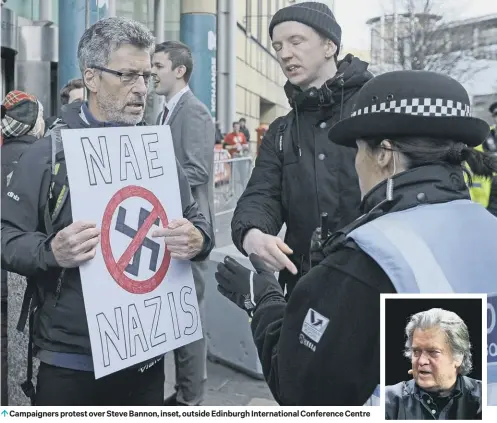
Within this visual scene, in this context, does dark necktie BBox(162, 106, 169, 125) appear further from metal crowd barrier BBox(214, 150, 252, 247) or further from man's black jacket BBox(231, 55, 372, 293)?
metal crowd barrier BBox(214, 150, 252, 247)

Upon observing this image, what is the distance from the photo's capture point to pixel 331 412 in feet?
6.46

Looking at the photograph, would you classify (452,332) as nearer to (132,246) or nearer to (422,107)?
(422,107)

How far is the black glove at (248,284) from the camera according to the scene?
199 cm

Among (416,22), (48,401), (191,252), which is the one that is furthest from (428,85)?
(416,22)

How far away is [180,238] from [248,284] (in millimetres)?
475

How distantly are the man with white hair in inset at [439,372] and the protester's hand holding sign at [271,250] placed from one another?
0.48m

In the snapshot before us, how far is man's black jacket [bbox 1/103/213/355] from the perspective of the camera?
2289 millimetres

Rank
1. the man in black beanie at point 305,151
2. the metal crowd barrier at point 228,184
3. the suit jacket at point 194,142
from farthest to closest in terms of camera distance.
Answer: the metal crowd barrier at point 228,184 < the suit jacket at point 194,142 < the man in black beanie at point 305,151

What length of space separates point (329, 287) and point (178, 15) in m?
4.43

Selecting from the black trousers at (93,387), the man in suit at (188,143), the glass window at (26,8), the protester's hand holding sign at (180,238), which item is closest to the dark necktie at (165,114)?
the man in suit at (188,143)

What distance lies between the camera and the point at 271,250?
239 centimetres

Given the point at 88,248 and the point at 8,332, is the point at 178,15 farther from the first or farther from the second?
the point at 88,248

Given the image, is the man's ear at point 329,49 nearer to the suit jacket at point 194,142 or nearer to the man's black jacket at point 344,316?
the man's black jacket at point 344,316

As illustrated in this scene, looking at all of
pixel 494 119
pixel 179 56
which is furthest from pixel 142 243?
pixel 494 119
